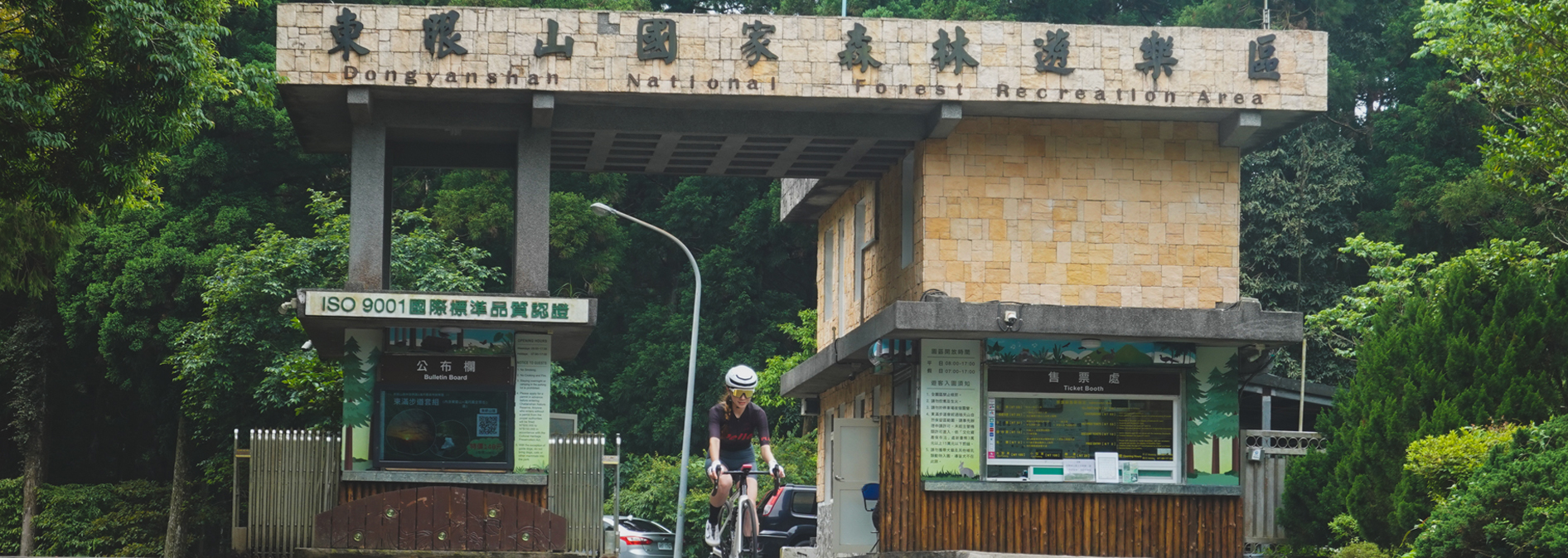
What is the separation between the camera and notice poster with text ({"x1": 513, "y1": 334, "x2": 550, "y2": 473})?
19.5 meters

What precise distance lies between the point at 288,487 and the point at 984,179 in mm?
8689

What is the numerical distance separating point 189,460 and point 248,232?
5041mm

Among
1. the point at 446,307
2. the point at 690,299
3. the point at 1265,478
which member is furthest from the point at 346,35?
the point at 690,299

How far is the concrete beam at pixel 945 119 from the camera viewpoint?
63.3 ft

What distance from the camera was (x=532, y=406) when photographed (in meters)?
19.6

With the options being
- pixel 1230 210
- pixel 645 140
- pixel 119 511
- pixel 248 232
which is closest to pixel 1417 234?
pixel 1230 210

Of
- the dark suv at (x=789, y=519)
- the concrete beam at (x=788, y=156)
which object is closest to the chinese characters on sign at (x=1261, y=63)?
the concrete beam at (x=788, y=156)

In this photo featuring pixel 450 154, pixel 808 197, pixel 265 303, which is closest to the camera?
pixel 450 154

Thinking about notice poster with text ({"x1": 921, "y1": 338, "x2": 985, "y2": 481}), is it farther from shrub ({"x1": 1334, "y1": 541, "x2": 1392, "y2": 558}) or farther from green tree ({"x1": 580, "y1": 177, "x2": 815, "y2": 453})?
green tree ({"x1": 580, "y1": 177, "x2": 815, "y2": 453})

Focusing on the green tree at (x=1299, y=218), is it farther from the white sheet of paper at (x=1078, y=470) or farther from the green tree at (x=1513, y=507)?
the green tree at (x=1513, y=507)

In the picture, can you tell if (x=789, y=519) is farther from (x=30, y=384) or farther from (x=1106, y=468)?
(x=30, y=384)

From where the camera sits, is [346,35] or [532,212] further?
[532,212]

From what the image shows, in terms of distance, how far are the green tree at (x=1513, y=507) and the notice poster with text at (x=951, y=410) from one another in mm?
6744

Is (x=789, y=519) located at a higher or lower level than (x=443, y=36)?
lower
